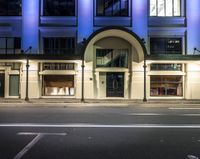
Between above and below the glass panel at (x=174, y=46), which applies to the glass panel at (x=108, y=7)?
above

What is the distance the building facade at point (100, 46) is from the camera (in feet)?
115

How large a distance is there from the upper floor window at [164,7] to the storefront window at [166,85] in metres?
5.65

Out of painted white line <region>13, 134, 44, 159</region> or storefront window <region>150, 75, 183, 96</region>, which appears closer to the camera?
painted white line <region>13, 134, 44, 159</region>

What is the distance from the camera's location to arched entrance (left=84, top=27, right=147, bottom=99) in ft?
115

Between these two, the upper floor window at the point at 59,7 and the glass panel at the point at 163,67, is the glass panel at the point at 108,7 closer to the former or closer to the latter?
the upper floor window at the point at 59,7

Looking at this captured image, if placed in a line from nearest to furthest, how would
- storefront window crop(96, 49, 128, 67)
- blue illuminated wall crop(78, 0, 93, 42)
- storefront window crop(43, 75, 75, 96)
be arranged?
blue illuminated wall crop(78, 0, 93, 42)
storefront window crop(43, 75, 75, 96)
storefront window crop(96, 49, 128, 67)

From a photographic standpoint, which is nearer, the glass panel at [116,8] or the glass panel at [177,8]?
the glass panel at [116,8]

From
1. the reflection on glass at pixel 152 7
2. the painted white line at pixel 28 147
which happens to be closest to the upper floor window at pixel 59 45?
the reflection on glass at pixel 152 7

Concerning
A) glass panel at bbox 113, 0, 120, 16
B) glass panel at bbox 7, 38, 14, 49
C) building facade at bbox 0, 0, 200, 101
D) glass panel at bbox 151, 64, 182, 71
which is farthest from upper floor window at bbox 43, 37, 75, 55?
glass panel at bbox 151, 64, 182, 71

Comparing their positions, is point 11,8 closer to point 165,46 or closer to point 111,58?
point 111,58

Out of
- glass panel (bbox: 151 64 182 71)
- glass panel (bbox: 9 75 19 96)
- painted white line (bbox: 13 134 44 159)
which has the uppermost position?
glass panel (bbox: 151 64 182 71)

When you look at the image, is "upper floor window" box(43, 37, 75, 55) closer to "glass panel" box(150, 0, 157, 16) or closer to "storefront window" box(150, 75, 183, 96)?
"glass panel" box(150, 0, 157, 16)

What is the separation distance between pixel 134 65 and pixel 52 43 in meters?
7.45

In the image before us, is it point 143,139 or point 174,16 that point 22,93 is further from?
point 143,139
